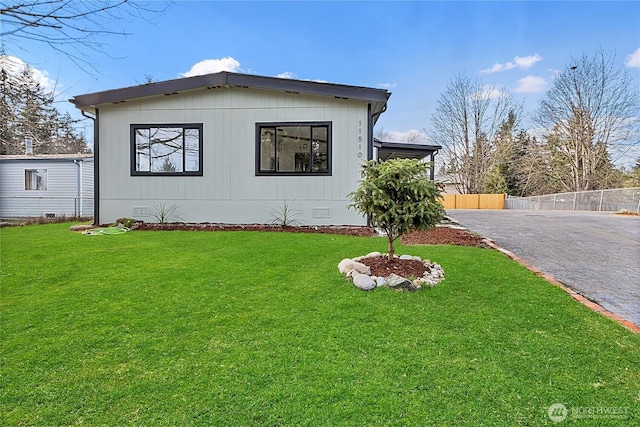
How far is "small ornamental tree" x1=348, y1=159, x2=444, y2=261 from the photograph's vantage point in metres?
3.68

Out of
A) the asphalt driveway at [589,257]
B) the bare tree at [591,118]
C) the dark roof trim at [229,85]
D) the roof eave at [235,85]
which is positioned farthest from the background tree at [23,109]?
the bare tree at [591,118]

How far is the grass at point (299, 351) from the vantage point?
173 centimetres

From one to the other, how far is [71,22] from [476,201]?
2459 centimetres

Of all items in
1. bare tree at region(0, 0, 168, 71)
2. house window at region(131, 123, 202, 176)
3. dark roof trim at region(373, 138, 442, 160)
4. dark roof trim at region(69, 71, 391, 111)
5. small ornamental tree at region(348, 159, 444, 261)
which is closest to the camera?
bare tree at region(0, 0, 168, 71)

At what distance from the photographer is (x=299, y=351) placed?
227cm

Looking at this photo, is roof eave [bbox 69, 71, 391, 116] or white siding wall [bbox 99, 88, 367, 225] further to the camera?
white siding wall [bbox 99, 88, 367, 225]

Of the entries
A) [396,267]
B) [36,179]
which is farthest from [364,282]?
[36,179]

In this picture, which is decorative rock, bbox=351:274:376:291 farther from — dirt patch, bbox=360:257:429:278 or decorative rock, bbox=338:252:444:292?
dirt patch, bbox=360:257:429:278

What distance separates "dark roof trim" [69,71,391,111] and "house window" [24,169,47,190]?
782 cm

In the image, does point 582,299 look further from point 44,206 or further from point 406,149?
point 44,206

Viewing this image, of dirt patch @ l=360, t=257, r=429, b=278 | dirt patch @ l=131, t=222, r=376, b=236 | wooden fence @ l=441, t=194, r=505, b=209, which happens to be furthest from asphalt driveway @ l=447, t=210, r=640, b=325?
wooden fence @ l=441, t=194, r=505, b=209

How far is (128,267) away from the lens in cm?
430

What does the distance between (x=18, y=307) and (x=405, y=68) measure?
48.3 feet

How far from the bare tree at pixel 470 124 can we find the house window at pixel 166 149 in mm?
23301
